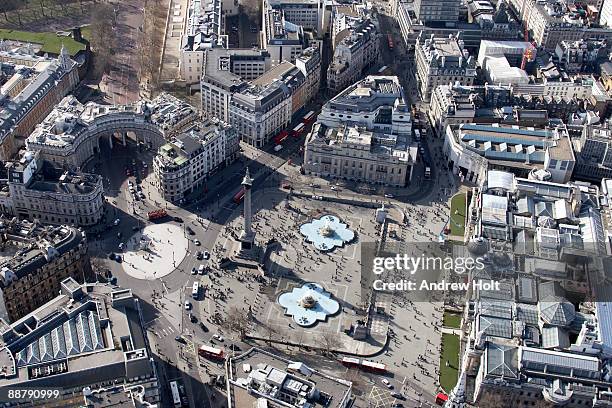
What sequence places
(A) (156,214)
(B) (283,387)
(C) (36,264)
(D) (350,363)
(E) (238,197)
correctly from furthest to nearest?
1. (E) (238,197)
2. (A) (156,214)
3. (C) (36,264)
4. (D) (350,363)
5. (B) (283,387)

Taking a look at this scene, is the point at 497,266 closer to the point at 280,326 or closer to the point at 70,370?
the point at 280,326

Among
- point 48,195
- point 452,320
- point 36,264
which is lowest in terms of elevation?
point 452,320

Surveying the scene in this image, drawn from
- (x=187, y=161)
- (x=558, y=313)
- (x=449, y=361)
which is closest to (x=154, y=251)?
(x=187, y=161)

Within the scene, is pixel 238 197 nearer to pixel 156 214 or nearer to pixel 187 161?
pixel 187 161

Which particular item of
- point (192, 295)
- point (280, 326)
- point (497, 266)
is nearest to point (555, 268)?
point (497, 266)

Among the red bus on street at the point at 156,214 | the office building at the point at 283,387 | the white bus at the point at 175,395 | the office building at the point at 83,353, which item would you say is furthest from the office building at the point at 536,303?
the red bus on street at the point at 156,214

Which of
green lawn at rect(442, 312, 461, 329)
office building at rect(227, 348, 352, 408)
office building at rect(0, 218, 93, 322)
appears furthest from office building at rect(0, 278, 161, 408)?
green lawn at rect(442, 312, 461, 329)

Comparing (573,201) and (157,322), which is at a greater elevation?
(573,201)
